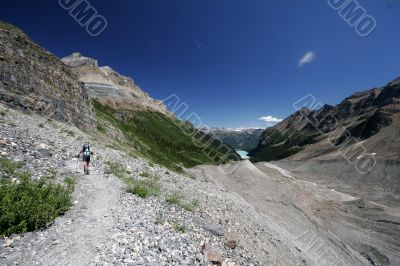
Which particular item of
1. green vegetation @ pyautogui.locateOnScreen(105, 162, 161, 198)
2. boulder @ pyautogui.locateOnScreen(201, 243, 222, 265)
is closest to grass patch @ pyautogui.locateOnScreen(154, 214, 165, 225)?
boulder @ pyautogui.locateOnScreen(201, 243, 222, 265)

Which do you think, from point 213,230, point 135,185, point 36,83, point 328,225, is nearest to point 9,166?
point 135,185

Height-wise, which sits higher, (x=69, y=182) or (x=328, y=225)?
(x=328, y=225)

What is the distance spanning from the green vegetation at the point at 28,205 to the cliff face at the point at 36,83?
30258 mm

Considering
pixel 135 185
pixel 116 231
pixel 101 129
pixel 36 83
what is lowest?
pixel 116 231

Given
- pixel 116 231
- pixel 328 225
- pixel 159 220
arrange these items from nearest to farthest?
pixel 116 231, pixel 159 220, pixel 328 225

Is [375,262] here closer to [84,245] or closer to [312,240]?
[312,240]

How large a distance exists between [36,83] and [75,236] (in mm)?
43444

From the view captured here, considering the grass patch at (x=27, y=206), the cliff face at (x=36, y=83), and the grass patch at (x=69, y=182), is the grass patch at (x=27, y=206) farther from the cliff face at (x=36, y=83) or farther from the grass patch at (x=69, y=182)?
the cliff face at (x=36, y=83)

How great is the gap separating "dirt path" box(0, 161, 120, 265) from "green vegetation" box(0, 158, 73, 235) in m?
0.47

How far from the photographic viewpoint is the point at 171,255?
11789mm

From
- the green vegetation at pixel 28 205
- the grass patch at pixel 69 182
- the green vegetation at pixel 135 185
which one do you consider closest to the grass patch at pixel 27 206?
the green vegetation at pixel 28 205

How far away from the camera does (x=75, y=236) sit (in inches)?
466

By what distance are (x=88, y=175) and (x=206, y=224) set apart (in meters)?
11.1

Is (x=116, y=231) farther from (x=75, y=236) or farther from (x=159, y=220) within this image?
(x=159, y=220)
